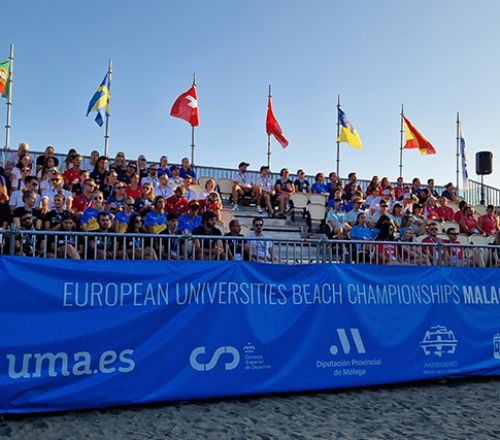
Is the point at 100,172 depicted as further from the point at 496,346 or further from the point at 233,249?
the point at 496,346

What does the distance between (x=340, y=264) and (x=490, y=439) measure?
269 centimetres

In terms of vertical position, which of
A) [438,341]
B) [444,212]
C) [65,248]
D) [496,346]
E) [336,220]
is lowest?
[496,346]

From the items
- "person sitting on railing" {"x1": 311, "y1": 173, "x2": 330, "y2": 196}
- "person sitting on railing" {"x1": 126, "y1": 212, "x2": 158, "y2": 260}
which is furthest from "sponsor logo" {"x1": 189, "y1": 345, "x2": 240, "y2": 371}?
"person sitting on railing" {"x1": 311, "y1": 173, "x2": 330, "y2": 196}

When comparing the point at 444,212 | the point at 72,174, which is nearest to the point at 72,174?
the point at 72,174

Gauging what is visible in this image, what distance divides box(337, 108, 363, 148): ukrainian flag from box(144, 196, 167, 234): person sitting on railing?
1314 centimetres

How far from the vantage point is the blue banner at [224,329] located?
5480 mm

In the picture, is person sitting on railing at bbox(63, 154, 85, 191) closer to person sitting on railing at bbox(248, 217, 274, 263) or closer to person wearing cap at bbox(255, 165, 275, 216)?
person wearing cap at bbox(255, 165, 275, 216)

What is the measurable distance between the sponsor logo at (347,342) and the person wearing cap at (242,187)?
806 centimetres

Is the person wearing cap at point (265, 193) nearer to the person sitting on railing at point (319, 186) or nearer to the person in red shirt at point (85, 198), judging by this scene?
the person sitting on railing at point (319, 186)

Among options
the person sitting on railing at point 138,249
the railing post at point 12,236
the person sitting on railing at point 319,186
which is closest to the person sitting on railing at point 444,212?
the person sitting on railing at point 319,186

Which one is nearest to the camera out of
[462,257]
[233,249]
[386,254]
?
[233,249]

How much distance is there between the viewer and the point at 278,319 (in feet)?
21.5

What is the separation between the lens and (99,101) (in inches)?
722

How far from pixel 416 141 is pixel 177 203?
43.8ft
